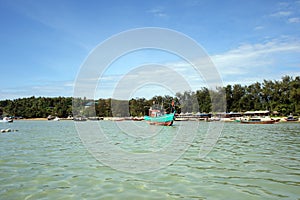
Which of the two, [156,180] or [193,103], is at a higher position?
[193,103]

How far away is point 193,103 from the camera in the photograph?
117 metres

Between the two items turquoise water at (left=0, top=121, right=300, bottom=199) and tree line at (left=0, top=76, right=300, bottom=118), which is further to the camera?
tree line at (left=0, top=76, right=300, bottom=118)

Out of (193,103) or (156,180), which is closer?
(156,180)

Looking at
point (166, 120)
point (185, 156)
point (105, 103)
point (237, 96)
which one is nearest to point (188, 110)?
point (237, 96)

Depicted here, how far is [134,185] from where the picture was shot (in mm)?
8930

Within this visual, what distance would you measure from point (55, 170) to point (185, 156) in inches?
272

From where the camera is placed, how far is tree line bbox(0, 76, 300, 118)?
84.9 m

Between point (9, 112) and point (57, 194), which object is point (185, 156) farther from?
point (9, 112)

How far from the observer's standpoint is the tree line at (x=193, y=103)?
84938 mm

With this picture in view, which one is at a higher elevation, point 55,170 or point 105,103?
point 105,103

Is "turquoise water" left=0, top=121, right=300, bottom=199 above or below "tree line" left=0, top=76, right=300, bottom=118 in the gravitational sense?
below

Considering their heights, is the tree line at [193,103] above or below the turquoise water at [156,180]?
above

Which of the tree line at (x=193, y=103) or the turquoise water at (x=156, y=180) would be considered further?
the tree line at (x=193, y=103)

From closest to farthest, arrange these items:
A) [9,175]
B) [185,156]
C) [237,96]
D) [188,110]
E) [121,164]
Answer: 1. [9,175]
2. [121,164]
3. [185,156]
4. [237,96]
5. [188,110]
